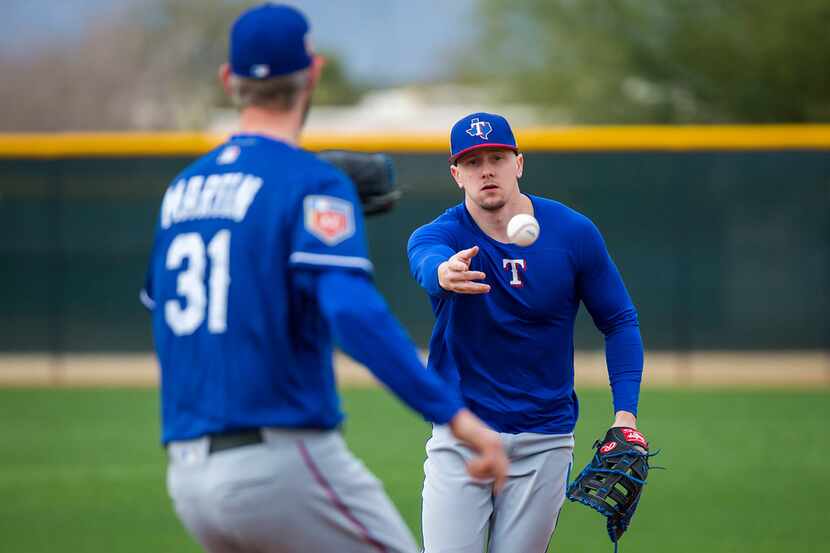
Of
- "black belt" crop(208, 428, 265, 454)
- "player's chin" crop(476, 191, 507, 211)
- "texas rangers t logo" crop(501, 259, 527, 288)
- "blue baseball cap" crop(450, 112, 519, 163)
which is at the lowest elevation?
"black belt" crop(208, 428, 265, 454)

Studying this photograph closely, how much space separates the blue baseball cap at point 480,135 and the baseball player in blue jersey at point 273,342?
59.5 inches

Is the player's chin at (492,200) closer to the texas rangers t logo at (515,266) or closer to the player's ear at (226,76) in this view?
the texas rangers t logo at (515,266)

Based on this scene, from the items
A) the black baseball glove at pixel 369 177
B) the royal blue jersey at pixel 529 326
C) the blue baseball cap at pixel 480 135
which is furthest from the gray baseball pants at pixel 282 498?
the blue baseball cap at pixel 480 135

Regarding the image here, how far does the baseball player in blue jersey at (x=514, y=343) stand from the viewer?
421 cm

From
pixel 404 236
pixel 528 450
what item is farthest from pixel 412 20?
pixel 528 450

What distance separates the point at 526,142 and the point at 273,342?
10998 mm

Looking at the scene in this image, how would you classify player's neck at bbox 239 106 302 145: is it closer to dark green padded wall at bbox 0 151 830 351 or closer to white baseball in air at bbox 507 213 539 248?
white baseball in air at bbox 507 213 539 248

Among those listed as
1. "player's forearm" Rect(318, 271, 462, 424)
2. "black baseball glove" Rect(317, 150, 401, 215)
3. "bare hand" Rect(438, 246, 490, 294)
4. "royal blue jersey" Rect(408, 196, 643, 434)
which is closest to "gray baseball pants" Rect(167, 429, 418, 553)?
"player's forearm" Rect(318, 271, 462, 424)

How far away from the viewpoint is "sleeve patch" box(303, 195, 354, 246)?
2.70 m

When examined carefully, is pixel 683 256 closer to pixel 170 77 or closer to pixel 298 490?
pixel 298 490

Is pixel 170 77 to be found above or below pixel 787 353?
above

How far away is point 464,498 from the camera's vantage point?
414 centimetres

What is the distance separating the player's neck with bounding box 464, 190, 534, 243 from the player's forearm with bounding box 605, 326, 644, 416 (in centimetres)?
52

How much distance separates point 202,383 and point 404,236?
10876 millimetres
